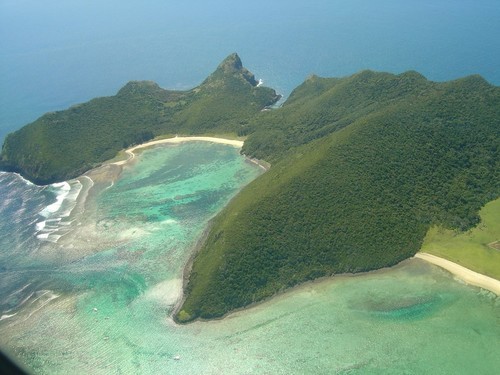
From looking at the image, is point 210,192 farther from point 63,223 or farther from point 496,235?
point 496,235

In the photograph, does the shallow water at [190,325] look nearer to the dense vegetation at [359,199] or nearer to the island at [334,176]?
the dense vegetation at [359,199]

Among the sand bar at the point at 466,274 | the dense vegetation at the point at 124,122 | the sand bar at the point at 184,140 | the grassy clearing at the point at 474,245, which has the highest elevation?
the dense vegetation at the point at 124,122

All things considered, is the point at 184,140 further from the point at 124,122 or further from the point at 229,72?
the point at 229,72

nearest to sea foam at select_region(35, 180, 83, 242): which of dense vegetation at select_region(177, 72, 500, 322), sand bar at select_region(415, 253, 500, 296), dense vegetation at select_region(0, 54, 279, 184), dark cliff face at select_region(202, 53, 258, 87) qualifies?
dense vegetation at select_region(0, 54, 279, 184)

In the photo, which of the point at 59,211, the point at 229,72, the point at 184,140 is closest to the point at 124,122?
the point at 184,140

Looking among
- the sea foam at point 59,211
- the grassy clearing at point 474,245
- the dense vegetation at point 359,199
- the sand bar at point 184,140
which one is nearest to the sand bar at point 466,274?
the grassy clearing at point 474,245

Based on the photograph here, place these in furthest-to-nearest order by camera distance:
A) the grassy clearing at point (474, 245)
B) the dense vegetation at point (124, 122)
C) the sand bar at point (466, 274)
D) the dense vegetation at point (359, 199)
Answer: the dense vegetation at point (124, 122) → the dense vegetation at point (359, 199) → the grassy clearing at point (474, 245) → the sand bar at point (466, 274)

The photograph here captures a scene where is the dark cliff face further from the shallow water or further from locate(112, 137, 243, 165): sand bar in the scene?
the shallow water
